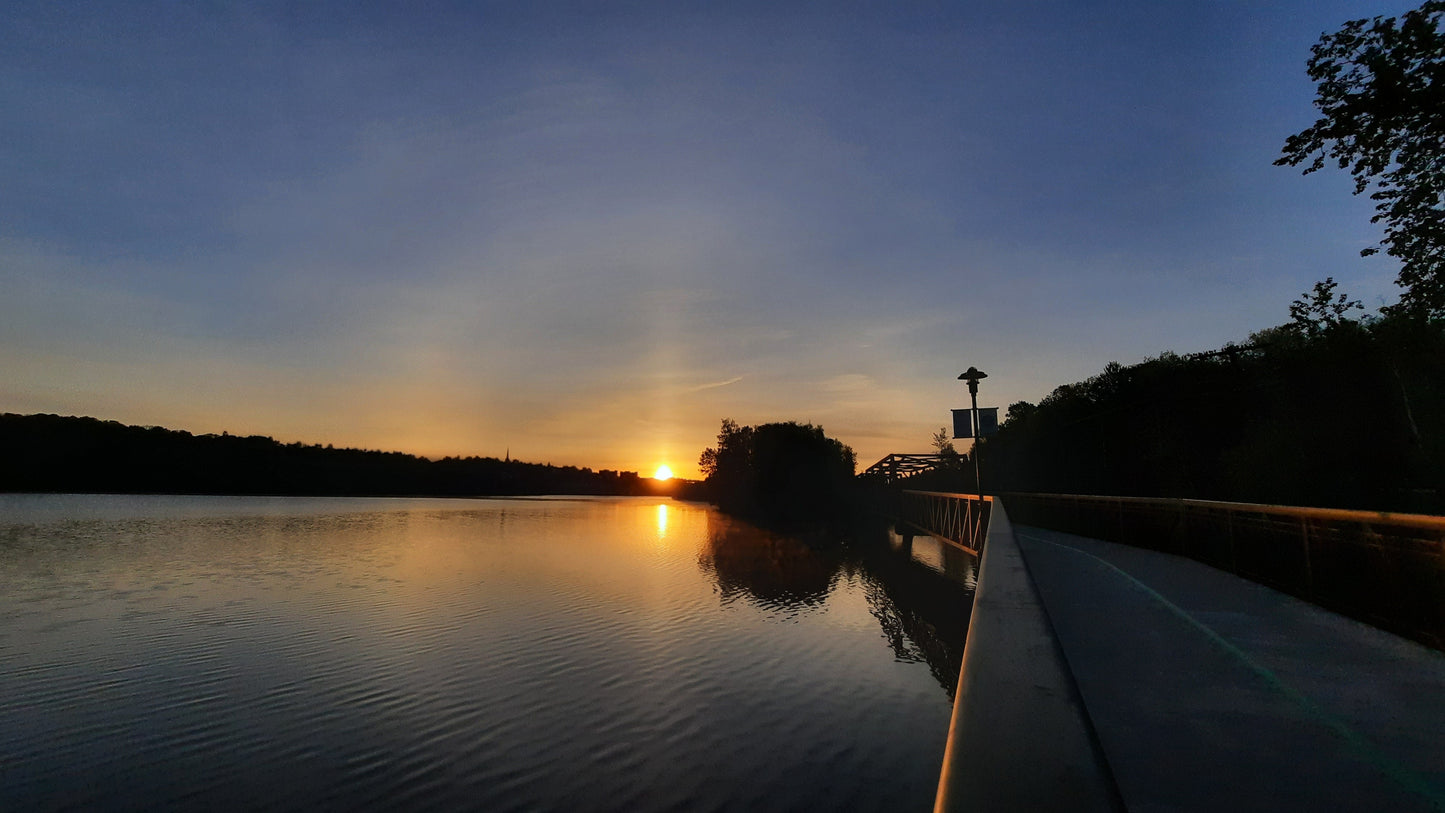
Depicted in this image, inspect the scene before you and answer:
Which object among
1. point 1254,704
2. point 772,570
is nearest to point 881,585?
point 772,570

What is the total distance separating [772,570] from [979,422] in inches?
355

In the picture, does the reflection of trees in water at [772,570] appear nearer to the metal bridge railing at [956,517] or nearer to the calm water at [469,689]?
the calm water at [469,689]

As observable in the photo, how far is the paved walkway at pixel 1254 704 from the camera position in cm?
343

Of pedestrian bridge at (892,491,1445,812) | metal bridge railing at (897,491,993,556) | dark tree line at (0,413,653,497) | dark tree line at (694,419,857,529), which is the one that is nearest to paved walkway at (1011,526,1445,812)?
pedestrian bridge at (892,491,1445,812)

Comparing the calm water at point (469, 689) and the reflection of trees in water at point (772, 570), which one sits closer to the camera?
the calm water at point (469, 689)

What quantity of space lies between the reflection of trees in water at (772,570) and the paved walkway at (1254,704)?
33.7 feet

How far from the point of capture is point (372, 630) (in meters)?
13.5

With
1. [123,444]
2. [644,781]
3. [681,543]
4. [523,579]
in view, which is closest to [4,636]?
[523,579]

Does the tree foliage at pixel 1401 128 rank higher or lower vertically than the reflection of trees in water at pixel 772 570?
higher

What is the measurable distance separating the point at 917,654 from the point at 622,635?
19.0 feet

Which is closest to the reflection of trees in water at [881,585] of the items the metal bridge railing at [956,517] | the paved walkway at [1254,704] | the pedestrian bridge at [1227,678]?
the metal bridge railing at [956,517]

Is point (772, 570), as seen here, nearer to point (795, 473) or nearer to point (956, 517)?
point (956, 517)

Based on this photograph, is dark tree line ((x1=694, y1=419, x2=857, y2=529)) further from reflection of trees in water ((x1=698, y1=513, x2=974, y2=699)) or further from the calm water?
the calm water

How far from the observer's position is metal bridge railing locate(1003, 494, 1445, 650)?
647 cm
